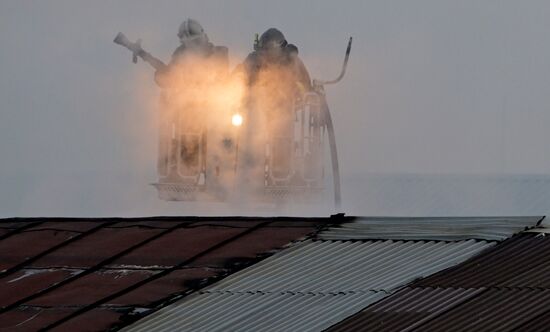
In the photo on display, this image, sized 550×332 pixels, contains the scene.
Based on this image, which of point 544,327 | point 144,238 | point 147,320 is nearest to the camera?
point 544,327

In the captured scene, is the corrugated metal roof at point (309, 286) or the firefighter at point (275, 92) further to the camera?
the firefighter at point (275, 92)

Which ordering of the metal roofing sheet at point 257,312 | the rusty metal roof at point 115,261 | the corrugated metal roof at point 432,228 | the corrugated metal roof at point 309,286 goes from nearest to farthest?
the metal roofing sheet at point 257,312, the corrugated metal roof at point 309,286, the rusty metal roof at point 115,261, the corrugated metal roof at point 432,228

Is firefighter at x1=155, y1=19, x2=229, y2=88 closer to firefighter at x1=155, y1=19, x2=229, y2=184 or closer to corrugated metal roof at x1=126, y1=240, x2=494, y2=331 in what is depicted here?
firefighter at x1=155, y1=19, x2=229, y2=184

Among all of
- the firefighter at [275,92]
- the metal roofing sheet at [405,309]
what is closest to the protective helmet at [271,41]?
the firefighter at [275,92]

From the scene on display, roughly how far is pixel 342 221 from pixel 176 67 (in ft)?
160

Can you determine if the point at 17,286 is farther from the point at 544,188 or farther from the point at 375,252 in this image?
the point at 544,188

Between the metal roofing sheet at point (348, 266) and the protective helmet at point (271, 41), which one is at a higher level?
the protective helmet at point (271, 41)

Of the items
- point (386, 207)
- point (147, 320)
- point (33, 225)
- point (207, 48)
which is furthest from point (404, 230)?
point (386, 207)

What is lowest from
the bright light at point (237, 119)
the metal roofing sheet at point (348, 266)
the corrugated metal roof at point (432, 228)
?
the metal roofing sheet at point (348, 266)

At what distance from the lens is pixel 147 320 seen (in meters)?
28.2

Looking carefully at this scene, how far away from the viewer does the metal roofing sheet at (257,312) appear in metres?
26.3

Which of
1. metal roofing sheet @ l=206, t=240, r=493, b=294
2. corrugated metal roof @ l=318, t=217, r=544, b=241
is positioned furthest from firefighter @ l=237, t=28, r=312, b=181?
metal roofing sheet @ l=206, t=240, r=493, b=294

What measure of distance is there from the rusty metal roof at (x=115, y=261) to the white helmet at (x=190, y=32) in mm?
Answer: 39583

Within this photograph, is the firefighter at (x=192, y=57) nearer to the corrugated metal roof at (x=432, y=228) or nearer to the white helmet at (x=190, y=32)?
the white helmet at (x=190, y=32)
